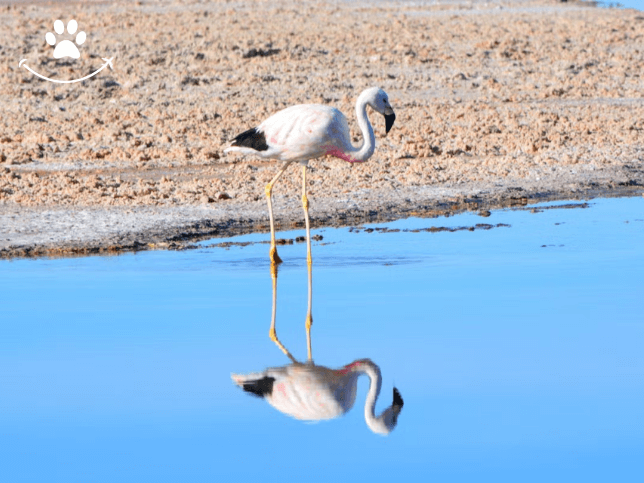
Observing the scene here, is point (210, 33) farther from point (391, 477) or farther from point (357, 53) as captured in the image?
point (391, 477)

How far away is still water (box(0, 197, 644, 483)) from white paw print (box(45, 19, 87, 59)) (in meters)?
15.5

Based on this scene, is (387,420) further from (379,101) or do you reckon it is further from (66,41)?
(66,41)

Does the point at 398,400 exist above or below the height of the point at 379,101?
below

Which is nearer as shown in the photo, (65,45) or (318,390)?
(318,390)

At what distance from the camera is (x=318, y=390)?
542cm

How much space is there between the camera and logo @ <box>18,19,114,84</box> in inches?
840

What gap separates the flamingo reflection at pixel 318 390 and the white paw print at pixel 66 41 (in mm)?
18693

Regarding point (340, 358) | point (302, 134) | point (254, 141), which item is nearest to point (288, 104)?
point (254, 141)

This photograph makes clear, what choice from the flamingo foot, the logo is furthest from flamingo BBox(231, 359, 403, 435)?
the logo

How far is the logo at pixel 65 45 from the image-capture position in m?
21.3

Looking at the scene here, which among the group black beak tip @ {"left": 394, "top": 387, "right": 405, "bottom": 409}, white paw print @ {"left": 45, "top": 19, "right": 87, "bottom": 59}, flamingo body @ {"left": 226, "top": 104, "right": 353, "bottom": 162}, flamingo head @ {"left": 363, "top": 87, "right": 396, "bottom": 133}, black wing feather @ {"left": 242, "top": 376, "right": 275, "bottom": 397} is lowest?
black beak tip @ {"left": 394, "top": 387, "right": 405, "bottom": 409}

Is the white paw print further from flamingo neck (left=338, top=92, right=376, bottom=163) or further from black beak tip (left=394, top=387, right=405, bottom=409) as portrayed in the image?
black beak tip (left=394, top=387, right=405, bottom=409)

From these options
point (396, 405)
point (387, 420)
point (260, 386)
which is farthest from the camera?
point (260, 386)

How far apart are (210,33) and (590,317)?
21166 mm
